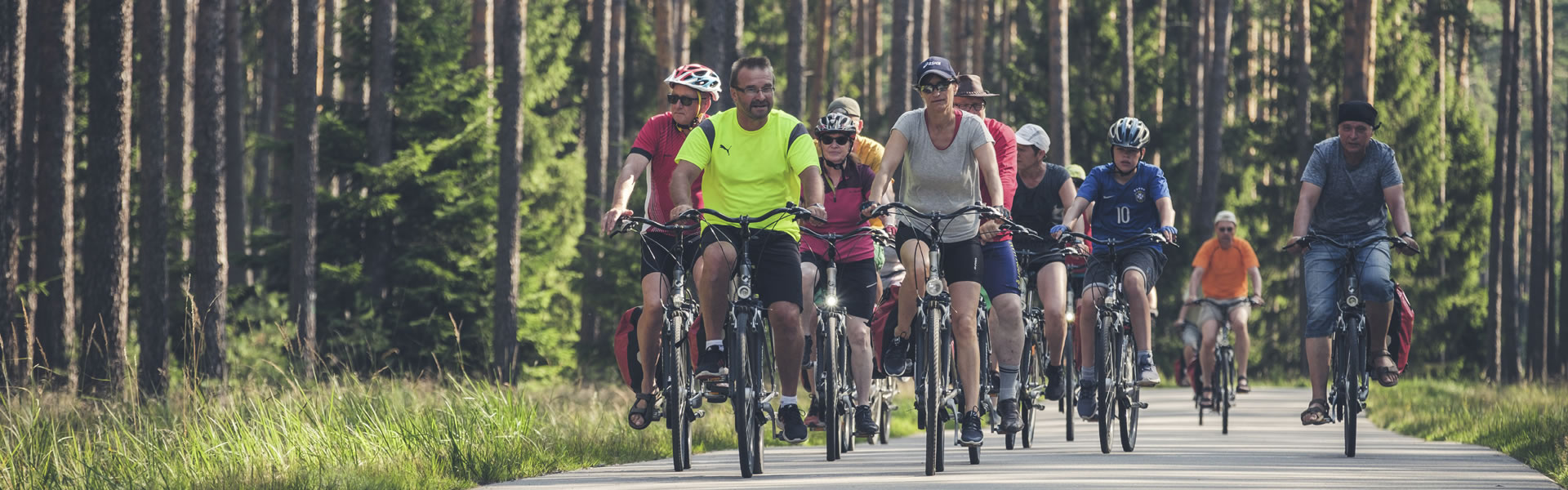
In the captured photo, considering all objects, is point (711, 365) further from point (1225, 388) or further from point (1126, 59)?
point (1126, 59)

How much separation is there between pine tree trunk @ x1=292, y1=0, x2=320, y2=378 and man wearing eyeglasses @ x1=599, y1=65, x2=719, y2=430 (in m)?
16.0

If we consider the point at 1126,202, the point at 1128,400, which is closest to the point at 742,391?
the point at 1128,400

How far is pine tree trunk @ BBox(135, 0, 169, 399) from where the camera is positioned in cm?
2212

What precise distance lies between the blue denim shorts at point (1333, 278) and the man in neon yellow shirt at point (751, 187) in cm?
345

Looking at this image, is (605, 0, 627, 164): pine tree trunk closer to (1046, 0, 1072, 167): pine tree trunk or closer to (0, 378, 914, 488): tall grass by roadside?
(1046, 0, 1072, 167): pine tree trunk

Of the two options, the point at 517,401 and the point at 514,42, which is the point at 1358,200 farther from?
the point at 514,42

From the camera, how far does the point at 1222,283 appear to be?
1741 cm

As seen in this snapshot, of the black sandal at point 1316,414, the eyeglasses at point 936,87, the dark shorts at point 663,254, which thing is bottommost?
the black sandal at point 1316,414

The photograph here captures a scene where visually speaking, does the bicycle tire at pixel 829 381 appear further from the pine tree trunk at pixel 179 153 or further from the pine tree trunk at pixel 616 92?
the pine tree trunk at pixel 616 92

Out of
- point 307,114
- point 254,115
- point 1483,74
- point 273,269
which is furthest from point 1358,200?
point 1483,74

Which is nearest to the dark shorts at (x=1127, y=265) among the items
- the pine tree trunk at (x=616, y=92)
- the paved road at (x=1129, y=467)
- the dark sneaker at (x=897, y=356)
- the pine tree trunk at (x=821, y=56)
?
the paved road at (x=1129, y=467)

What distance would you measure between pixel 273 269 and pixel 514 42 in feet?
15.5

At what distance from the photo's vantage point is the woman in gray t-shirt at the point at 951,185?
30.4 ft

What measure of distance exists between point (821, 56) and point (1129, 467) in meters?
41.6
